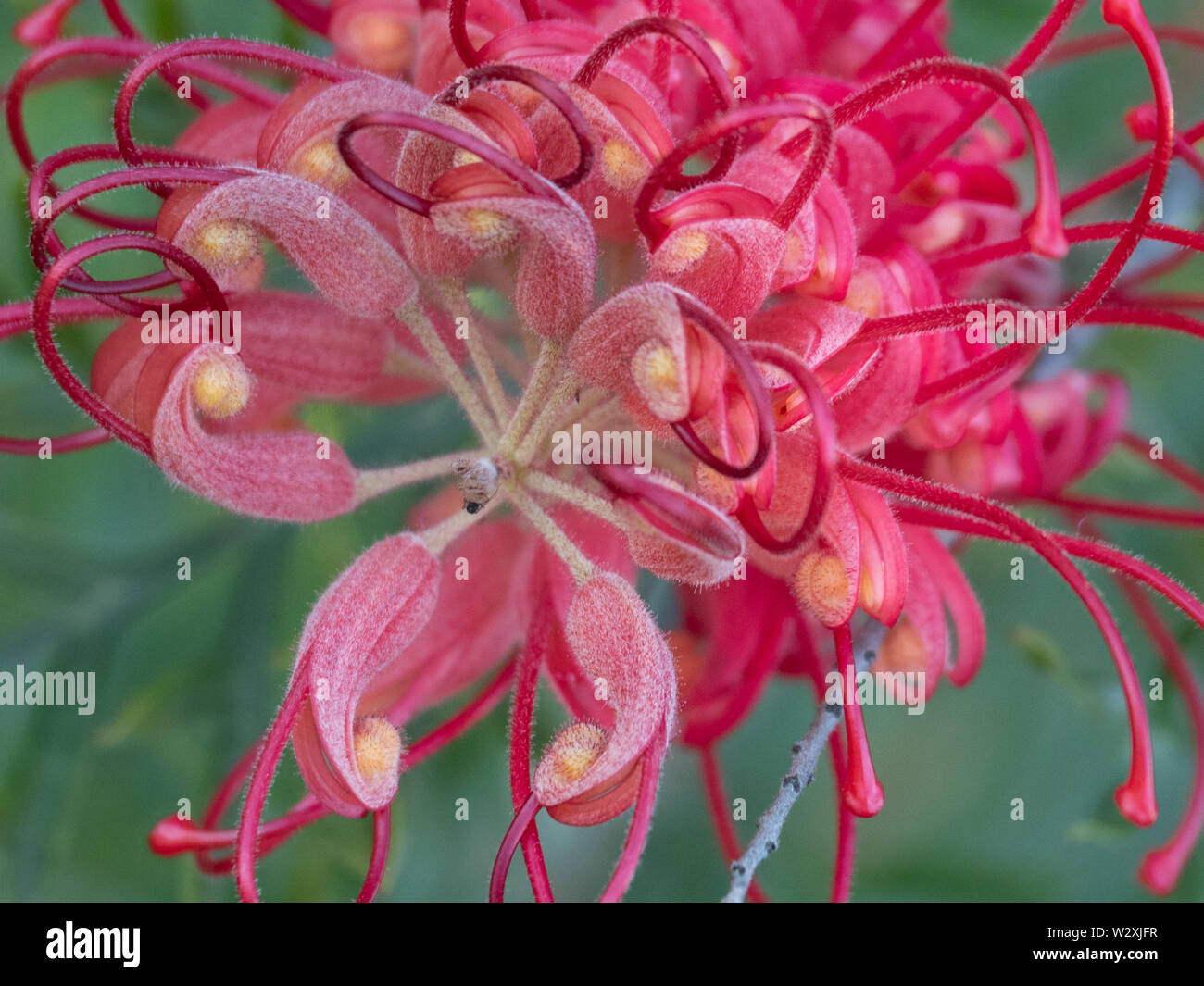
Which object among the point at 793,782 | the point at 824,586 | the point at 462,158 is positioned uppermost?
the point at 462,158

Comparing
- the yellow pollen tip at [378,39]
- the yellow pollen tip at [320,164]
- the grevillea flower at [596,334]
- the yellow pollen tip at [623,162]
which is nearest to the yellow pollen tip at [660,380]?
the grevillea flower at [596,334]

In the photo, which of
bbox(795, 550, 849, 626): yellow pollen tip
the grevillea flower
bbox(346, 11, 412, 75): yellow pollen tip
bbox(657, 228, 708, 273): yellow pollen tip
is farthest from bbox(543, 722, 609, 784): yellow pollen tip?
bbox(346, 11, 412, 75): yellow pollen tip

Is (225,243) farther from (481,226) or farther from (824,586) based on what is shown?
(824,586)

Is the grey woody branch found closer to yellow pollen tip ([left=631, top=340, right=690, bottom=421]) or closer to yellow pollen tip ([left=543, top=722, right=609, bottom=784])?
yellow pollen tip ([left=543, top=722, right=609, bottom=784])

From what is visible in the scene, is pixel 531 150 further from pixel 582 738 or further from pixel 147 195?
pixel 147 195

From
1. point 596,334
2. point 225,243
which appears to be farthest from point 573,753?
point 225,243

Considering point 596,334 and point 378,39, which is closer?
point 596,334
